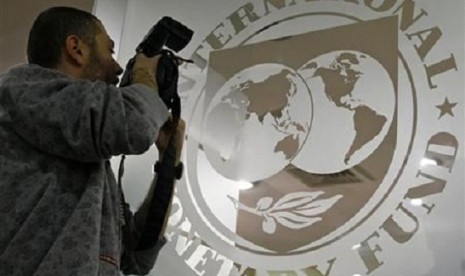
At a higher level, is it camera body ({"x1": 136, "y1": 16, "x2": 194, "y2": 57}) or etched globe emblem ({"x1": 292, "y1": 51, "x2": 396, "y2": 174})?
camera body ({"x1": 136, "y1": 16, "x2": 194, "y2": 57})

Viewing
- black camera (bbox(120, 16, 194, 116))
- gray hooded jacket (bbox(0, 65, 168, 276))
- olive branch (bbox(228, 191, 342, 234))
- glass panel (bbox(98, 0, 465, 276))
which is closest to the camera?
gray hooded jacket (bbox(0, 65, 168, 276))

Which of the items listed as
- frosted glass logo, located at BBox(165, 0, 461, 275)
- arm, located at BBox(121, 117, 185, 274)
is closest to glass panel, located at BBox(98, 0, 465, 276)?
frosted glass logo, located at BBox(165, 0, 461, 275)

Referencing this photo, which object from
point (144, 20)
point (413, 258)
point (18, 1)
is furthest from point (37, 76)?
point (18, 1)

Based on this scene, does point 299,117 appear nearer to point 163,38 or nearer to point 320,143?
point 320,143

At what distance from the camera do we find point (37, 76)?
0.99 metres

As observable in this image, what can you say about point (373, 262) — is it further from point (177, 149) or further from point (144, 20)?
point (144, 20)

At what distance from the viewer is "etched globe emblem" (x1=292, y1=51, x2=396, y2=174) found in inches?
49.5

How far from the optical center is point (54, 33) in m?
1.09

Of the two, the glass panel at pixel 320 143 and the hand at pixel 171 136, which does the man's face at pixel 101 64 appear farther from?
the glass panel at pixel 320 143

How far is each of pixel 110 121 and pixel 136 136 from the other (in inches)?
1.5

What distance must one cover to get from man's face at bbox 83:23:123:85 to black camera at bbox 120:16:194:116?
3cm

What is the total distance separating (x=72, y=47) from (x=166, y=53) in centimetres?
15

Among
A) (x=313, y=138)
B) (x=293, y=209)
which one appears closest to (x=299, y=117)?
(x=313, y=138)

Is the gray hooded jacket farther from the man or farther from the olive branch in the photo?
the olive branch
